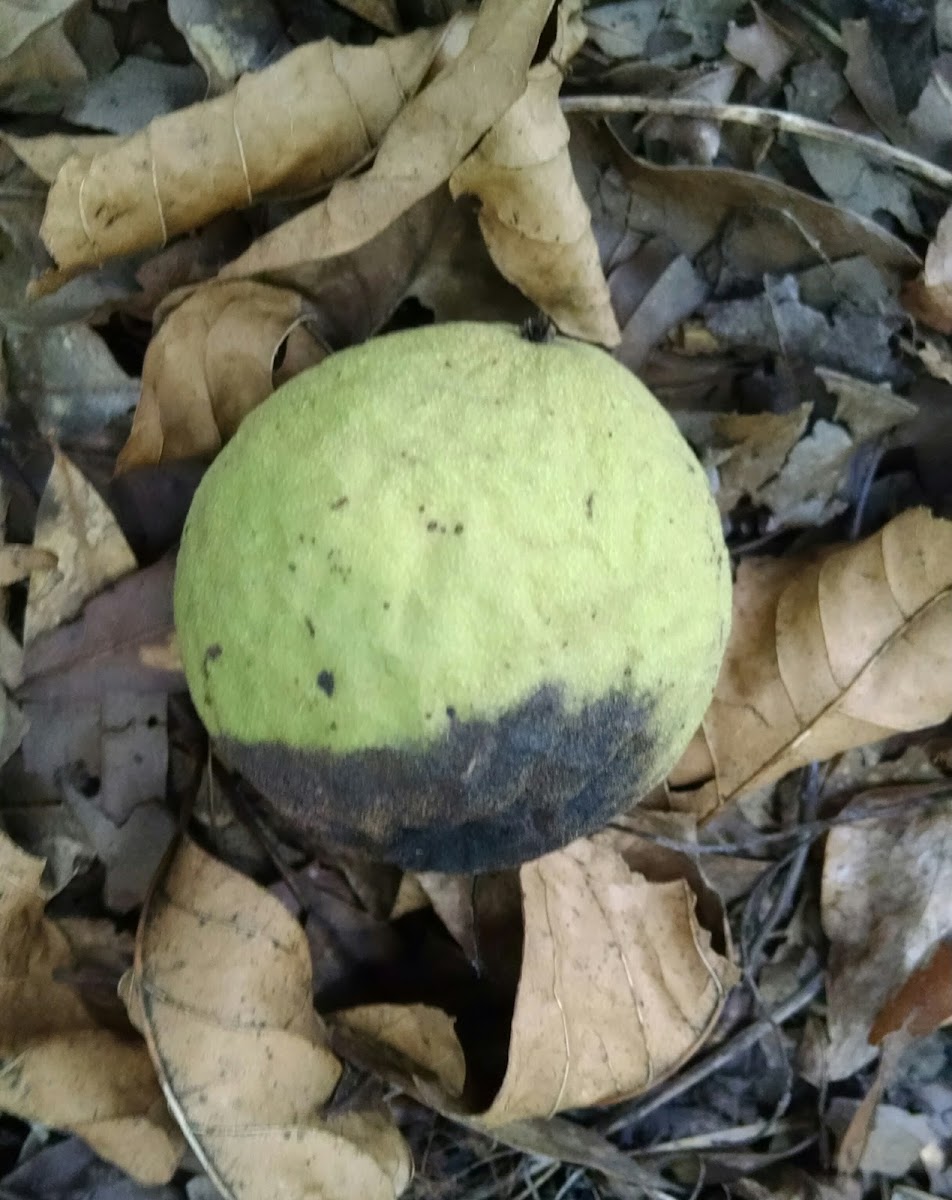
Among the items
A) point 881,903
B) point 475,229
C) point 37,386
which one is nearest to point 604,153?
point 475,229

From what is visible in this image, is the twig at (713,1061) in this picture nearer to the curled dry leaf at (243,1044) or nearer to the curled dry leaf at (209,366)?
the curled dry leaf at (243,1044)

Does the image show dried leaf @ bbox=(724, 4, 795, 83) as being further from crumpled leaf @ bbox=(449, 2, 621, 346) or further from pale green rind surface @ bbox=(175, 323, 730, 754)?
pale green rind surface @ bbox=(175, 323, 730, 754)

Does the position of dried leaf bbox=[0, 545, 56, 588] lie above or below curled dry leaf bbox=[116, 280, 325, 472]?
below

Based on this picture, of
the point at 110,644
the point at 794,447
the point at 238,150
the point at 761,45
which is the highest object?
the point at 238,150

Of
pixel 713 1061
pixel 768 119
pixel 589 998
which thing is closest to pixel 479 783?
pixel 589 998

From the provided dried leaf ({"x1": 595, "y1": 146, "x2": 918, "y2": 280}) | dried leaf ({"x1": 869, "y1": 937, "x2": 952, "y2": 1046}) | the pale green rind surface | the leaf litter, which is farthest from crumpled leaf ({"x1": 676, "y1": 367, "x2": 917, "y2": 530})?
dried leaf ({"x1": 869, "y1": 937, "x2": 952, "y2": 1046})

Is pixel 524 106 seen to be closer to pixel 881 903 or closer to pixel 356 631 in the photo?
pixel 356 631

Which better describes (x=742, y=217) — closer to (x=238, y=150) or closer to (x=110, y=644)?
(x=238, y=150)

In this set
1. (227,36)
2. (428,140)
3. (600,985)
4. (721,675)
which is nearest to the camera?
(428,140)

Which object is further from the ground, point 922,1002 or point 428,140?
point 428,140
